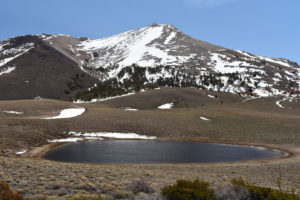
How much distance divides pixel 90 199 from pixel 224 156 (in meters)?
29.1

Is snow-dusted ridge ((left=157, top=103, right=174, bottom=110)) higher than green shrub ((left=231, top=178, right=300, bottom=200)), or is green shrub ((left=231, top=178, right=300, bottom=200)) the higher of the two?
snow-dusted ridge ((left=157, top=103, right=174, bottom=110))

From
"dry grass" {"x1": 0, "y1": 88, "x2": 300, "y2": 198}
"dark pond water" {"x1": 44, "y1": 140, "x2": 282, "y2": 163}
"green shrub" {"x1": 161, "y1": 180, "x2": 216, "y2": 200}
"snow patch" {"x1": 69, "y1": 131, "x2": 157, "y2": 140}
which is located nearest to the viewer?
"green shrub" {"x1": 161, "y1": 180, "x2": 216, "y2": 200}

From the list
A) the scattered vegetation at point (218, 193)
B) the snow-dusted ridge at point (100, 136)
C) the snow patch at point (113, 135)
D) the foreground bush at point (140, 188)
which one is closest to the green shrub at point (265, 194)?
the scattered vegetation at point (218, 193)

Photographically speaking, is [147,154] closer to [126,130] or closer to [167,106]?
[126,130]

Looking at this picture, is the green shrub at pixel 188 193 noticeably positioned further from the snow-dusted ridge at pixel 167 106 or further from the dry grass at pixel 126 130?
the snow-dusted ridge at pixel 167 106

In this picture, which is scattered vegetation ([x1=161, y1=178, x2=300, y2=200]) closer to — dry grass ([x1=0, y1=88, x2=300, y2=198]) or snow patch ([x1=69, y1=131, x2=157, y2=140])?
dry grass ([x1=0, y1=88, x2=300, y2=198])

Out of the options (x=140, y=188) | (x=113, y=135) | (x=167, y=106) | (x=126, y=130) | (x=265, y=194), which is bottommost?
(x=140, y=188)

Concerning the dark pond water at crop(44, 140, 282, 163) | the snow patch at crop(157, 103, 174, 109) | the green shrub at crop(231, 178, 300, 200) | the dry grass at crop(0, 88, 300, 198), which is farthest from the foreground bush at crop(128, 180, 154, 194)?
the snow patch at crop(157, 103, 174, 109)

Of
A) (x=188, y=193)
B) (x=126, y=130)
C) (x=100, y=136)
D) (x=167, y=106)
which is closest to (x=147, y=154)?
(x=100, y=136)

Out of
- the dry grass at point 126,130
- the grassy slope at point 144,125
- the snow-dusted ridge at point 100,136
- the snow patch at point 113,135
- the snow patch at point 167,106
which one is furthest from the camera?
the snow patch at point 167,106

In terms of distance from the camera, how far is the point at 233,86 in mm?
198875

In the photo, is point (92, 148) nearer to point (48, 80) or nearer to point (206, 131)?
point (206, 131)

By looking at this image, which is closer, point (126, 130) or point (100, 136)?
point (100, 136)

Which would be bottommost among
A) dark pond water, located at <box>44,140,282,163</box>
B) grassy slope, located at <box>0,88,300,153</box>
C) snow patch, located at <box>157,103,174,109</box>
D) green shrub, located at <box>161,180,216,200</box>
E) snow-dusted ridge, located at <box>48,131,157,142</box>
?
dark pond water, located at <box>44,140,282,163</box>
